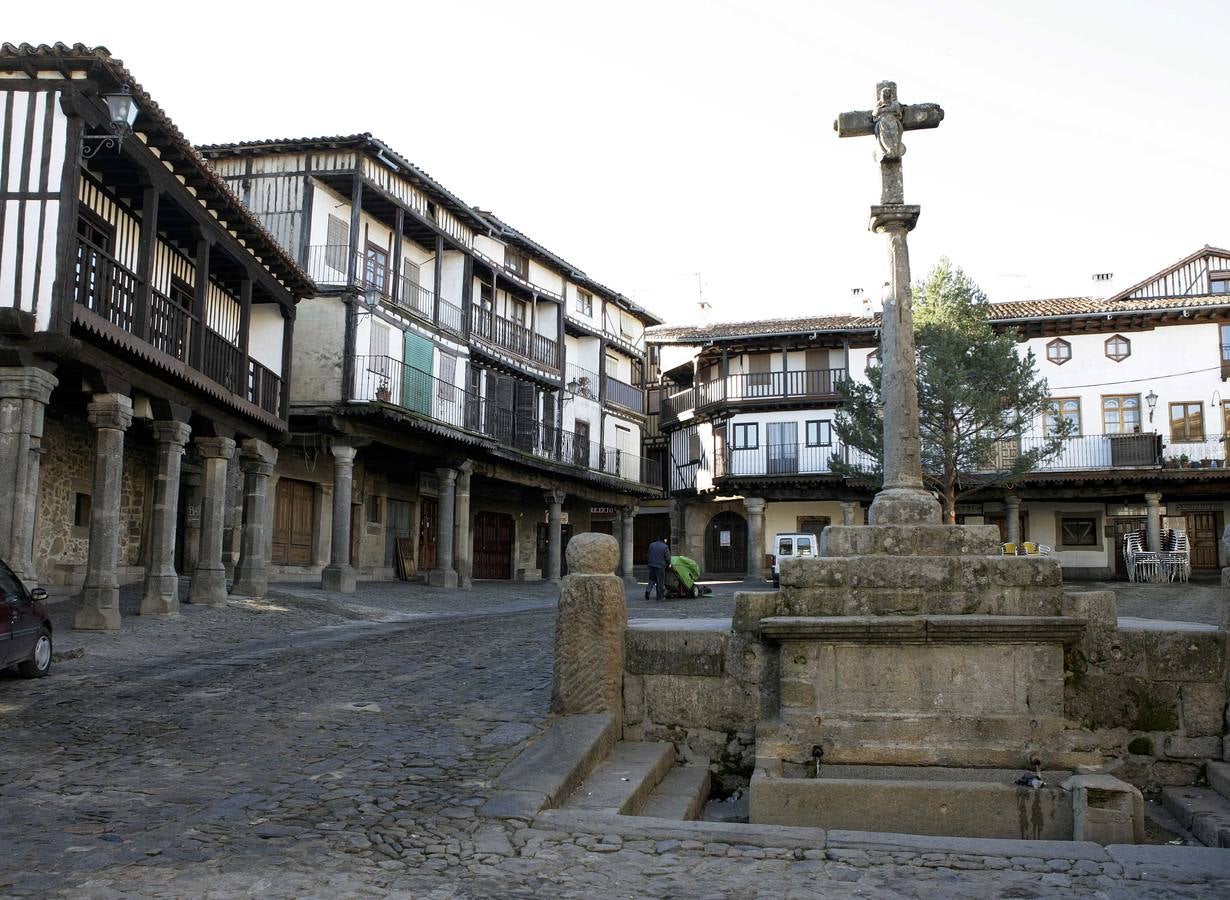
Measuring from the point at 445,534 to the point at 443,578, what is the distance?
1.08 metres

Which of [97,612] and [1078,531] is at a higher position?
[1078,531]

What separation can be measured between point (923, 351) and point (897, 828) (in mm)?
20226

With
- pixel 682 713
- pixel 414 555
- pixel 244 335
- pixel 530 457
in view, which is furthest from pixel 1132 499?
pixel 682 713

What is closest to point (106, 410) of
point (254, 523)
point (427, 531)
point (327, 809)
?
point (254, 523)

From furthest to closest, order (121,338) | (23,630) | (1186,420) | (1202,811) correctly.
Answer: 1. (1186,420)
2. (121,338)
3. (23,630)
4. (1202,811)

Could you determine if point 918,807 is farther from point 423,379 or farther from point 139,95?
point 423,379

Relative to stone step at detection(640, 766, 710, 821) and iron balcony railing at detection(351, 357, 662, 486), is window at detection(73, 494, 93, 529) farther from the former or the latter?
stone step at detection(640, 766, 710, 821)

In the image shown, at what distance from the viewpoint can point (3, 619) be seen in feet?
26.8

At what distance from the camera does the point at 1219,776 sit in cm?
597

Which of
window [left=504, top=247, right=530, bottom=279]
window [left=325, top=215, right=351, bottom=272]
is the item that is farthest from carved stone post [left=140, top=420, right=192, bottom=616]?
window [left=504, top=247, right=530, bottom=279]

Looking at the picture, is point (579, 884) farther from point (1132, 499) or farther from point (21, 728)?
point (1132, 499)

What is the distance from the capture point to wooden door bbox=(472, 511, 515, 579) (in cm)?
3131

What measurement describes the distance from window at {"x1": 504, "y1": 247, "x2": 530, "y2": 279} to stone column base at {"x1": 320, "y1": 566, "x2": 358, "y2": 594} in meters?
11.9

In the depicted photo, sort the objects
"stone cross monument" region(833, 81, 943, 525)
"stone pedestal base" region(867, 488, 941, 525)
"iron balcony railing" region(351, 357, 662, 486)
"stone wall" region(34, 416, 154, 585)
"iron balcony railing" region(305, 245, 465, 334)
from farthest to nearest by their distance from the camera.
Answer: "iron balcony railing" region(351, 357, 662, 486)
"iron balcony railing" region(305, 245, 465, 334)
"stone wall" region(34, 416, 154, 585)
"stone cross monument" region(833, 81, 943, 525)
"stone pedestal base" region(867, 488, 941, 525)
